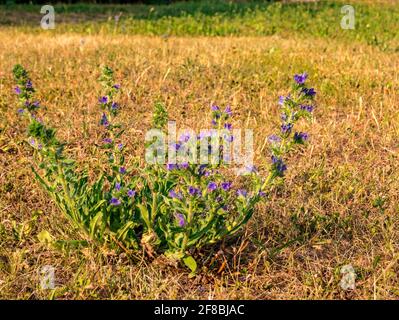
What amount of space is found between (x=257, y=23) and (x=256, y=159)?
812 centimetres

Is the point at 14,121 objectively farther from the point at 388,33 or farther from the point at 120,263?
the point at 388,33

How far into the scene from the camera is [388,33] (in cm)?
1015

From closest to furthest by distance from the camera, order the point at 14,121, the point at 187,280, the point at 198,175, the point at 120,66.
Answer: the point at 198,175 → the point at 187,280 → the point at 14,121 → the point at 120,66

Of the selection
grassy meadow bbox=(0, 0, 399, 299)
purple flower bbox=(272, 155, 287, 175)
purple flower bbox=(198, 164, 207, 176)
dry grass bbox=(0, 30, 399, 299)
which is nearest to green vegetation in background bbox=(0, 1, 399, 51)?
grassy meadow bbox=(0, 0, 399, 299)

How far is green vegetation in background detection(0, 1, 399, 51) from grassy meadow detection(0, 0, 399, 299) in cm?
139

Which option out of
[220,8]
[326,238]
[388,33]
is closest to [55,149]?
[326,238]

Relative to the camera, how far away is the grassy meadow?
8.96 ft

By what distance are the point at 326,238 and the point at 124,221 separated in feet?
3.65

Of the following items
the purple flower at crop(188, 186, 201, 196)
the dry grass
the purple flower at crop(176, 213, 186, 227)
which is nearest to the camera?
the purple flower at crop(188, 186, 201, 196)

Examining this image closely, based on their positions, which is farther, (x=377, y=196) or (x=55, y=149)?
(x=377, y=196)

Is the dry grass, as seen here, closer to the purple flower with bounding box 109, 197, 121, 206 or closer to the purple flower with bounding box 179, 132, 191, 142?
the purple flower with bounding box 109, 197, 121, 206

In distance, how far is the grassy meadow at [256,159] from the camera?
2732mm

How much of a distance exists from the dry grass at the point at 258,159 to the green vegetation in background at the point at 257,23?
283cm

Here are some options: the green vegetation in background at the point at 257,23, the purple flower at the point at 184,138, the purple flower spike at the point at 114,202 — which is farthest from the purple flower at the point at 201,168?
the green vegetation in background at the point at 257,23
